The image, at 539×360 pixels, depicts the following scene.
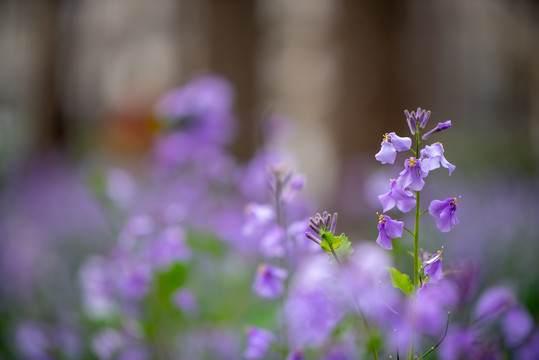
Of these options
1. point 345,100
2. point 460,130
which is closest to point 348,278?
point 345,100

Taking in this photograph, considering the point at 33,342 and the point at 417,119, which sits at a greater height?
the point at 417,119

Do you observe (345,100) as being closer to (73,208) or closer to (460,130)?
(460,130)

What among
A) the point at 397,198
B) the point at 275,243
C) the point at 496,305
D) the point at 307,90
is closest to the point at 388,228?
the point at 397,198

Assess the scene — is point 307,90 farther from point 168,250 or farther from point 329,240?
point 329,240

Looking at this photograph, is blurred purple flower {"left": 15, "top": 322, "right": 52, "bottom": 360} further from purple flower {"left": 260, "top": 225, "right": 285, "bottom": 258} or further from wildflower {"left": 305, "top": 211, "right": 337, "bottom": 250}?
wildflower {"left": 305, "top": 211, "right": 337, "bottom": 250}

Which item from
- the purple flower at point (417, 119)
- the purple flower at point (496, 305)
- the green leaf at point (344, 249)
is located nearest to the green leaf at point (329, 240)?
the green leaf at point (344, 249)

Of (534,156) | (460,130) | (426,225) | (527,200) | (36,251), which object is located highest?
(460,130)

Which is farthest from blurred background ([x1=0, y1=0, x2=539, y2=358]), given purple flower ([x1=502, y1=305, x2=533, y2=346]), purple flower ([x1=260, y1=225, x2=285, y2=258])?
purple flower ([x1=260, y1=225, x2=285, y2=258])
